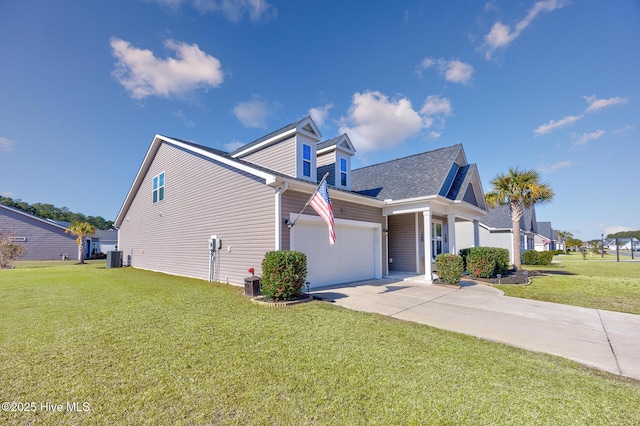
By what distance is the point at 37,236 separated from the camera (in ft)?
87.4

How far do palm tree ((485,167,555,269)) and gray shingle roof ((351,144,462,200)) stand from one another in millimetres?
2991

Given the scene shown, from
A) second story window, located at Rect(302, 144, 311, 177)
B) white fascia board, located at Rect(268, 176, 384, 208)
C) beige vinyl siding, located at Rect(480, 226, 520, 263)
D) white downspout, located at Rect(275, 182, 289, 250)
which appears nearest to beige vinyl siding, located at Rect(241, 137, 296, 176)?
second story window, located at Rect(302, 144, 311, 177)

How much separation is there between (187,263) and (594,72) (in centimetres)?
1823

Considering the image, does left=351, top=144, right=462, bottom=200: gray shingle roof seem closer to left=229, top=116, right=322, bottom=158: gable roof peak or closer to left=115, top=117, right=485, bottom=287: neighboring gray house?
left=115, top=117, right=485, bottom=287: neighboring gray house

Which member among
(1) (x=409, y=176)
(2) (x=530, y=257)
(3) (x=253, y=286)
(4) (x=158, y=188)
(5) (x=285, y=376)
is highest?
(1) (x=409, y=176)

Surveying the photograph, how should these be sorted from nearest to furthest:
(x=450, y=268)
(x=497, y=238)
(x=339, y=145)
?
(x=450, y=268) → (x=339, y=145) → (x=497, y=238)

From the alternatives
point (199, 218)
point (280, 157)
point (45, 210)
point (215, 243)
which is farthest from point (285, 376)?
point (45, 210)

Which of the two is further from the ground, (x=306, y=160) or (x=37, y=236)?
(x=306, y=160)

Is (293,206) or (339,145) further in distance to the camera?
(339,145)

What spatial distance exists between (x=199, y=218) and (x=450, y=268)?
1048 cm

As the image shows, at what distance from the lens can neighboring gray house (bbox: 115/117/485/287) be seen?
891 centimetres

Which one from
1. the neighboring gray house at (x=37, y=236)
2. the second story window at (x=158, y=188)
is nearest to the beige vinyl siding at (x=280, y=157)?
the second story window at (x=158, y=188)

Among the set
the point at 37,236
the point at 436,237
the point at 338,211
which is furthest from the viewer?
the point at 37,236

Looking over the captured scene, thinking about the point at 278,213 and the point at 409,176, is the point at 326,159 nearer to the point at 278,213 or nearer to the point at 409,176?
the point at 409,176
